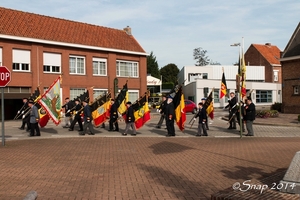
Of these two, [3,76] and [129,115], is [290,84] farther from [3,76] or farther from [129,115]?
[3,76]

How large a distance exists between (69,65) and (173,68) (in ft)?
205

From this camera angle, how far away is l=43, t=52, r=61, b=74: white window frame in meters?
30.5

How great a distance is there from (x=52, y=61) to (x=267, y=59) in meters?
40.3

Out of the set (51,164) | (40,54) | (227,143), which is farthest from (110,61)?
(51,164)

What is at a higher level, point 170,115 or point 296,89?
point 296,89

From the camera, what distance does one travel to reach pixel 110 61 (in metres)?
35.6

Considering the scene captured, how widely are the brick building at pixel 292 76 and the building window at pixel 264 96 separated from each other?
21329 mm

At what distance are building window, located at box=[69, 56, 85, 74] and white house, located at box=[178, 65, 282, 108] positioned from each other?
1451 centimetres

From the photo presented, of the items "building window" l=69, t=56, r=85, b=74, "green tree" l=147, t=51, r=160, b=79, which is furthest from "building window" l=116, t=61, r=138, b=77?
"green tree" l=147, t=51, r=160, b=79

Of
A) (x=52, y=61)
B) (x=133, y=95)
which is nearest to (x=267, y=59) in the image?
(x=133, y=95)

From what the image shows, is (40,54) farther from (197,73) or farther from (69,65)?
(197,73)

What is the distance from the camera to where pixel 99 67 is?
3497 centimetres

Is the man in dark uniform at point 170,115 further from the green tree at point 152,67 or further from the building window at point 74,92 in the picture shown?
the green tree at point 152,67

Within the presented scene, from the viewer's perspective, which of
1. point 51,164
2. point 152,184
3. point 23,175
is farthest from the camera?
point 51,164
